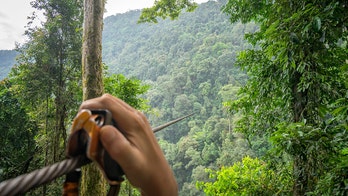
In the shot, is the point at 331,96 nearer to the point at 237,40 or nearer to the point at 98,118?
the point at 98,118

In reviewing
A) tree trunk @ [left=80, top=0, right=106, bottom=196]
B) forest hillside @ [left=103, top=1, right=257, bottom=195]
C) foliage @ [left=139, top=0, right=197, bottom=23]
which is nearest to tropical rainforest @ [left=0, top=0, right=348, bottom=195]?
foliage @ [left=139, top=0, right=197, bottom=23]

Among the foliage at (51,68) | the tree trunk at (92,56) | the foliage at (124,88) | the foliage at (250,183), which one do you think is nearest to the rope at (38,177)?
the tree trunk at (92,56)

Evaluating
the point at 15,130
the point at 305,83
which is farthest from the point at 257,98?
the point at 15,130

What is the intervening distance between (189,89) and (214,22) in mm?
22504

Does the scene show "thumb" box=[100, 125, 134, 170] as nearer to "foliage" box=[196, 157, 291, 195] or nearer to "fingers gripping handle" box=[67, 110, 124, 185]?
"fingers gripping handle" box=[67, 110, 124, 185]

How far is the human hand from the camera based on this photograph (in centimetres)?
57

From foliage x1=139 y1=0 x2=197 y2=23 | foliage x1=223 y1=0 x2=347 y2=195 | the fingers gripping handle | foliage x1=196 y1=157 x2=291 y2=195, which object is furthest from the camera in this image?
foliage x1=139 y1=0 x2=197 y2=23

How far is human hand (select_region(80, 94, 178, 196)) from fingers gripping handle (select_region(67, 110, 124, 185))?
3 centimetres

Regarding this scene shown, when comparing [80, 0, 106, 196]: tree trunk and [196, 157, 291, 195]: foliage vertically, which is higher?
[80, 0, 106, 196]: tree trunk

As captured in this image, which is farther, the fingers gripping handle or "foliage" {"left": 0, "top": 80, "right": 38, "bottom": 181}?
"foliage" {"left": 0, "top": 80, "right": 38, "bottom": 181}

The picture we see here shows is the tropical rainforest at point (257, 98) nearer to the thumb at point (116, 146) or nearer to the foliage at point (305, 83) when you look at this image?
the foliage at point (305, 83)

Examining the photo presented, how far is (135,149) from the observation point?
1.98 ft

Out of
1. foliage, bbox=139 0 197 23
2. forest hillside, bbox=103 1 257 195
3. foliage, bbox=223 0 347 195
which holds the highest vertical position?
foliage, bbox=139 0 197 23

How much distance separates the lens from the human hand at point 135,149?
1.87 ft
